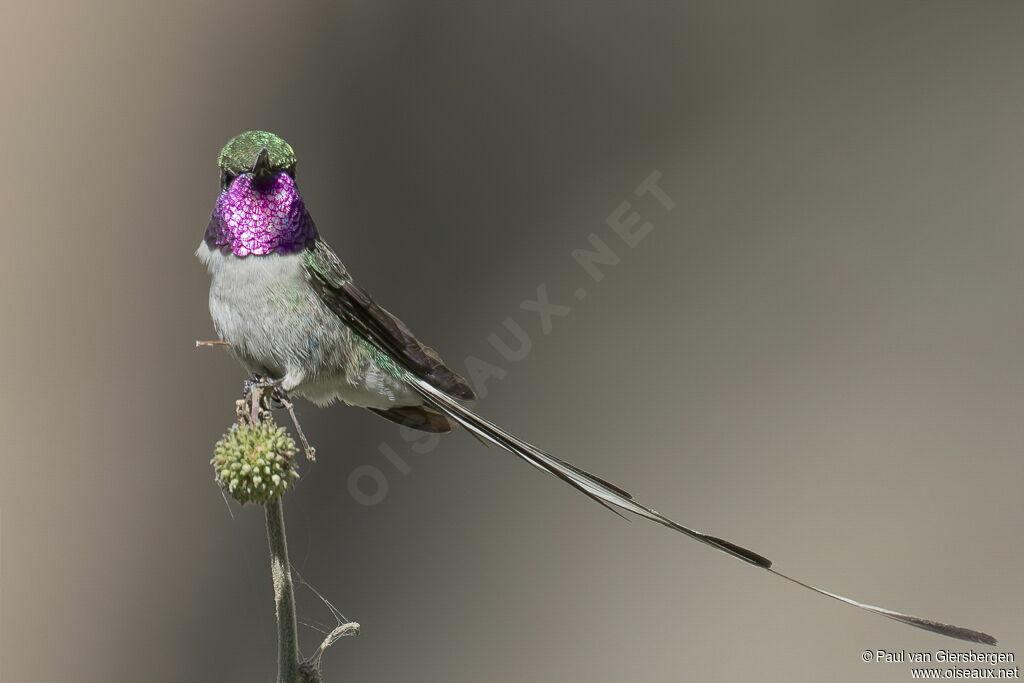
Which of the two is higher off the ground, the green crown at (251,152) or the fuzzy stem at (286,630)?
the green crown at (251,152)

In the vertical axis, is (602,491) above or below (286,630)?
above

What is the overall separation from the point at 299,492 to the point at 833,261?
11.4 ft

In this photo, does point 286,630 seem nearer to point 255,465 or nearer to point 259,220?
point 255,465

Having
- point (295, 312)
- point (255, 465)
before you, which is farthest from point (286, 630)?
point (295, 312)

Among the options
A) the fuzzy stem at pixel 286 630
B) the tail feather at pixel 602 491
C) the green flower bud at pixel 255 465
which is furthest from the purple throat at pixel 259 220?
the fuzzy stem at pixel 286 630

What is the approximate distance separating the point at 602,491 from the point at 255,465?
2.61 ft

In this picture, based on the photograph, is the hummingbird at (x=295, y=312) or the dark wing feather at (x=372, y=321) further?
the dark wing feather at (x=372, y=321)

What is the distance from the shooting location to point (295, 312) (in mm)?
2914

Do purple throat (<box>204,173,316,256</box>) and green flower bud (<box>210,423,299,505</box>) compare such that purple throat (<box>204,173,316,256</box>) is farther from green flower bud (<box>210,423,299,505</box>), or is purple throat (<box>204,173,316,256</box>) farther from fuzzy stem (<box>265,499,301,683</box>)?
fuzzy stem (<box>265,499,301,683</box>)

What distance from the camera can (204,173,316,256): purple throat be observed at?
2.70 metres

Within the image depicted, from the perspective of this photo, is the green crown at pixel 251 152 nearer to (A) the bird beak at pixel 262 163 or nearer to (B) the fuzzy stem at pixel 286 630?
(A) the bird beak at pixel 262 163

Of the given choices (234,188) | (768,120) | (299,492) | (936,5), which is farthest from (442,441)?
(936,5)

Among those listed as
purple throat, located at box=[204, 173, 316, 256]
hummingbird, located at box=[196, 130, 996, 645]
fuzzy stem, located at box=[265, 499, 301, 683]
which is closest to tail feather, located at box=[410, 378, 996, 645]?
hummingbird, located at box=[196, 130, 996, 645]

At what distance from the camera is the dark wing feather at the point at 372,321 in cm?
295
